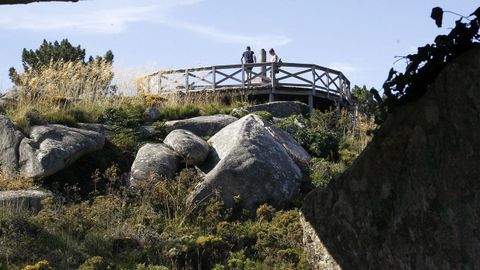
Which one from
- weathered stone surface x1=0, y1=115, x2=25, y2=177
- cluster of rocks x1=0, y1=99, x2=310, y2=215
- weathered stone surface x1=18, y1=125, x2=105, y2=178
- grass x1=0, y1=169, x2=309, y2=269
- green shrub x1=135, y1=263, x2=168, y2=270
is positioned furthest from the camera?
weathered stone surface x1=0, y1=115, x2=25, y2=177

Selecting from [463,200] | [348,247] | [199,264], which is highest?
[463,200]

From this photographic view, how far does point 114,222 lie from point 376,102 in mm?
5736

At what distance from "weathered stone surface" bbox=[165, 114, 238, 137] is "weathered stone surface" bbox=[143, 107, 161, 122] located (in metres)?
0.47

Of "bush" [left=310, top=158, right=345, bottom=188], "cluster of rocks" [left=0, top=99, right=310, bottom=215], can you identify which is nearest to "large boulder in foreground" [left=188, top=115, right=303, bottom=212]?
"cluster of rocks" [left=0, top=99, right=310, bottom=215]

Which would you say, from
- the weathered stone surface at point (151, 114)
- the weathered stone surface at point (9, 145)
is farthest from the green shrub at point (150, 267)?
the weathered stone surface at point (151, 114)

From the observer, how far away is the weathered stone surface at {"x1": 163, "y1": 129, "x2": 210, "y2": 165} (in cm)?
1468

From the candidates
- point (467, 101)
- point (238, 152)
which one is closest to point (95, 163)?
point (238, 152)

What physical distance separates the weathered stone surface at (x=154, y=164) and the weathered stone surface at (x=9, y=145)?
6.98 ft

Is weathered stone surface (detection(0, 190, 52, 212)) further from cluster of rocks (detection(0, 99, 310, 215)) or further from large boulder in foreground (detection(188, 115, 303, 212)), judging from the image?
large boulder in foreground (detection(188, 115, 303, 212))

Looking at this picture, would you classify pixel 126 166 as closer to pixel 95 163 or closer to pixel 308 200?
pixel 95 163

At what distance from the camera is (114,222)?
39.2 feet

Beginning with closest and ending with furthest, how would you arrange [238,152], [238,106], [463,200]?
1. [463,200]
2. [238,152]
3. [238,106]

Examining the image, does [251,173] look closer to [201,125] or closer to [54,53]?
[201,125]

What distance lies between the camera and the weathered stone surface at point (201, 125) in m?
17.3
